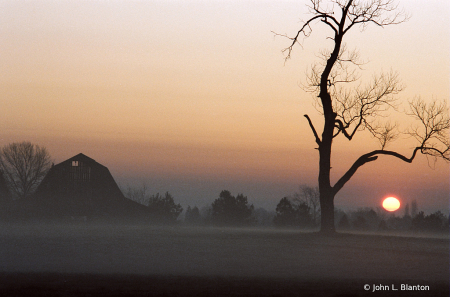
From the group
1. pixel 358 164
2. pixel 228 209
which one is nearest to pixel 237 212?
pixel 228 209

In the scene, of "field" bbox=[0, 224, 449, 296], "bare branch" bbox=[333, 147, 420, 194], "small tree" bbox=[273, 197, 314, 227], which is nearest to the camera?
"field" bbox=[0, 224, 449, 296]

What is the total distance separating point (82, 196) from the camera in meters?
57.9

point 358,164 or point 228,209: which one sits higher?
point 358,164

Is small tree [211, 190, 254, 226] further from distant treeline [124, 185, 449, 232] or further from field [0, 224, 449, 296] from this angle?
field [0, 224, 449, 296]

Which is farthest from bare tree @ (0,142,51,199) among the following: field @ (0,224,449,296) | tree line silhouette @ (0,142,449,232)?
field @ (0,224,449,296)

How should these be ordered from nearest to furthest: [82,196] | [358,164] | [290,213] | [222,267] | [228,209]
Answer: [222,267] → [358,164] → [290,213] → [82,196] → [228,209]

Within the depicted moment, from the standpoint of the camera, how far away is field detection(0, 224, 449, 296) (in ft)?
35.9

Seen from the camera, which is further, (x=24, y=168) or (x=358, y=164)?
(x=24, y=168)

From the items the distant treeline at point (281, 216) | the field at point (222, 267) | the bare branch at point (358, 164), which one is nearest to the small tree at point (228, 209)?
the distant treeline at point (281, 216)

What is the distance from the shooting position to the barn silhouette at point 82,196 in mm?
55650

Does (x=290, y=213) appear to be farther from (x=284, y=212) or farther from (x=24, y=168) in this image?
(x=24, y=168)

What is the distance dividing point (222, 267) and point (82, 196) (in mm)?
46634

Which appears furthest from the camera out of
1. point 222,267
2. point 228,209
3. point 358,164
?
point 228,209

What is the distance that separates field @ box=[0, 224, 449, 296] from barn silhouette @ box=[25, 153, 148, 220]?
34.6 metres
